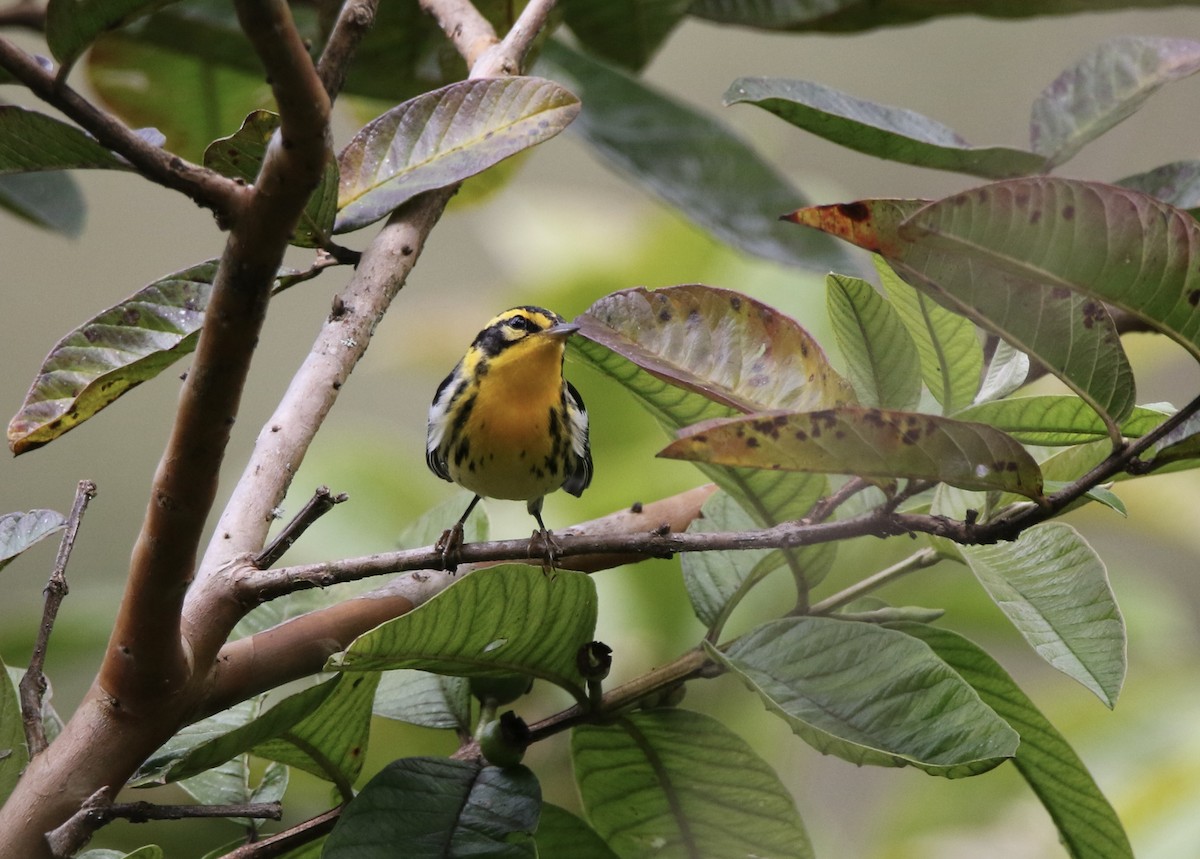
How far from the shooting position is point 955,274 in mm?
530

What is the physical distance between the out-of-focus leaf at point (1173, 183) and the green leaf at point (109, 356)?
767 mm

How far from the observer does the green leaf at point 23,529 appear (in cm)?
65

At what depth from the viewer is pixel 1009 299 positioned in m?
0.55

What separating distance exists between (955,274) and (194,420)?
34 cm

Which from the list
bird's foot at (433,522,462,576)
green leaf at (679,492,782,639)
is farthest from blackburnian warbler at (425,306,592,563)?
green leaf at (679,492,782,639)

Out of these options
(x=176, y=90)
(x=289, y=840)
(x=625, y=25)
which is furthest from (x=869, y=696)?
(x=176, y=90)

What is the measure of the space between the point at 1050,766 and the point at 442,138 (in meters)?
0.57

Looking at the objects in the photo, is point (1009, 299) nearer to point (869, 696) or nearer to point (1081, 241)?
point (1081, 241)

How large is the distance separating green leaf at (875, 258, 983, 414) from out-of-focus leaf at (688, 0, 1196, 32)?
0.71 metres

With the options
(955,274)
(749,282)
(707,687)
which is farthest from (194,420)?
(749,282)

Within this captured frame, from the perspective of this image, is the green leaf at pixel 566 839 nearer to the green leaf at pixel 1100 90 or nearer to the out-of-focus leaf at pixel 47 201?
the green leaf at pixel 1100 90

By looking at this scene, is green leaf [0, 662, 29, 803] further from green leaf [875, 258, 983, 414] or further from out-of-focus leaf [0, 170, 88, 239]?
out-of-focus leaf [0, 170, 88, 239]

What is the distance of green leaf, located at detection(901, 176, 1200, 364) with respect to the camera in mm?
496

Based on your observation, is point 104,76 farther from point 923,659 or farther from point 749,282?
point 923,659
